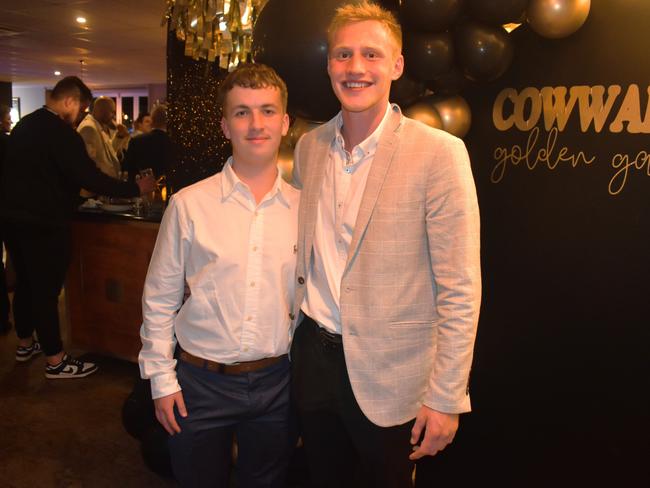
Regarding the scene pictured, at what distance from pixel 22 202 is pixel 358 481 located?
2461 millimetres

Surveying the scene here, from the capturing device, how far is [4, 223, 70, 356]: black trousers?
298 centimetres

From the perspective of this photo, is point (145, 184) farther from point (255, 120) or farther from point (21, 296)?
point (255, 120)

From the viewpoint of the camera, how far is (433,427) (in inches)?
47.1

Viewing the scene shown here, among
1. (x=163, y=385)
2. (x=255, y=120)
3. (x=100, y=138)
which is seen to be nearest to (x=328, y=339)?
(x=163, y=385)

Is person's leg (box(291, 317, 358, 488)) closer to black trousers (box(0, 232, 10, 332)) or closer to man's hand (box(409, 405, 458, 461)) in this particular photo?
man's hand (box(409, 405, 458, 461))

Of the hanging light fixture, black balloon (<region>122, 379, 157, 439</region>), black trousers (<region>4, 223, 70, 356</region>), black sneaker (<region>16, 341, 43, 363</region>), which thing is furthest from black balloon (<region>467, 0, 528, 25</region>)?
black sneaker (<region>16, 341, 43, 363</region>)

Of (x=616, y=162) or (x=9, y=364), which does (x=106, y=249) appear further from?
(x=616, y=162)

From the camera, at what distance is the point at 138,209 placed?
3.20 meters

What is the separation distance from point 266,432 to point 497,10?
54.9 inches

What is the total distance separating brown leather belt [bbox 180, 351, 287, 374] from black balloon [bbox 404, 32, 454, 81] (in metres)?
1.01

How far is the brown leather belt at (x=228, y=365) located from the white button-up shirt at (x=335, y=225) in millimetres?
188

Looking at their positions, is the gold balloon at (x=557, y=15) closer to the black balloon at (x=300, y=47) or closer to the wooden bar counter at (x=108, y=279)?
the black balloon at (x=300, y=47)

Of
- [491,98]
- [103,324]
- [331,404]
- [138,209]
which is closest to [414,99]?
[491,98]

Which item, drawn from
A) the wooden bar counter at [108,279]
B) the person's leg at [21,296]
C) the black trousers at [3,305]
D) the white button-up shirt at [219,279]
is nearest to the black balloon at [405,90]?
the white button-up shirt at [219,279]
